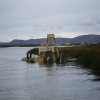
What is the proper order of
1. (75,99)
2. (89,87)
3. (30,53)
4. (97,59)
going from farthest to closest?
(30,53) < (97,59) < (89,87) < (75,99)

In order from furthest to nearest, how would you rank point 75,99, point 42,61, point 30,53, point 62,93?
point 30,53
point 42,61
point 62,93
point 75,99

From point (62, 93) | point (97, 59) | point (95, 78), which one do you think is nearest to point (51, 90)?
point (62, 93)

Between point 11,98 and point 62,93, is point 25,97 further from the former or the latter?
point 62,93

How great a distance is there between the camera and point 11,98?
93.2 feet

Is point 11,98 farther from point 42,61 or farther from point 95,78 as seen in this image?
point 42,61

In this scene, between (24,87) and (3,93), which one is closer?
(3,93)

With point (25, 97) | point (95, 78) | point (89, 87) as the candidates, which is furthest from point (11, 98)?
point (95, 78)

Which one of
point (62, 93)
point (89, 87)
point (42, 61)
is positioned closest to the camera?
point (62, 93)

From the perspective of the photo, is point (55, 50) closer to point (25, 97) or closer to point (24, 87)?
point (24, 87)

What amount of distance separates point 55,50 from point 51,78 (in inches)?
1216

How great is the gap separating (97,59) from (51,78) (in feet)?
16.5

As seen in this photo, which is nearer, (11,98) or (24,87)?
(11,98)

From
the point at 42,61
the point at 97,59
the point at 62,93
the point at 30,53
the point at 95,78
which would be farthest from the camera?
the point at 30,53

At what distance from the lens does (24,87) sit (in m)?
33.8
